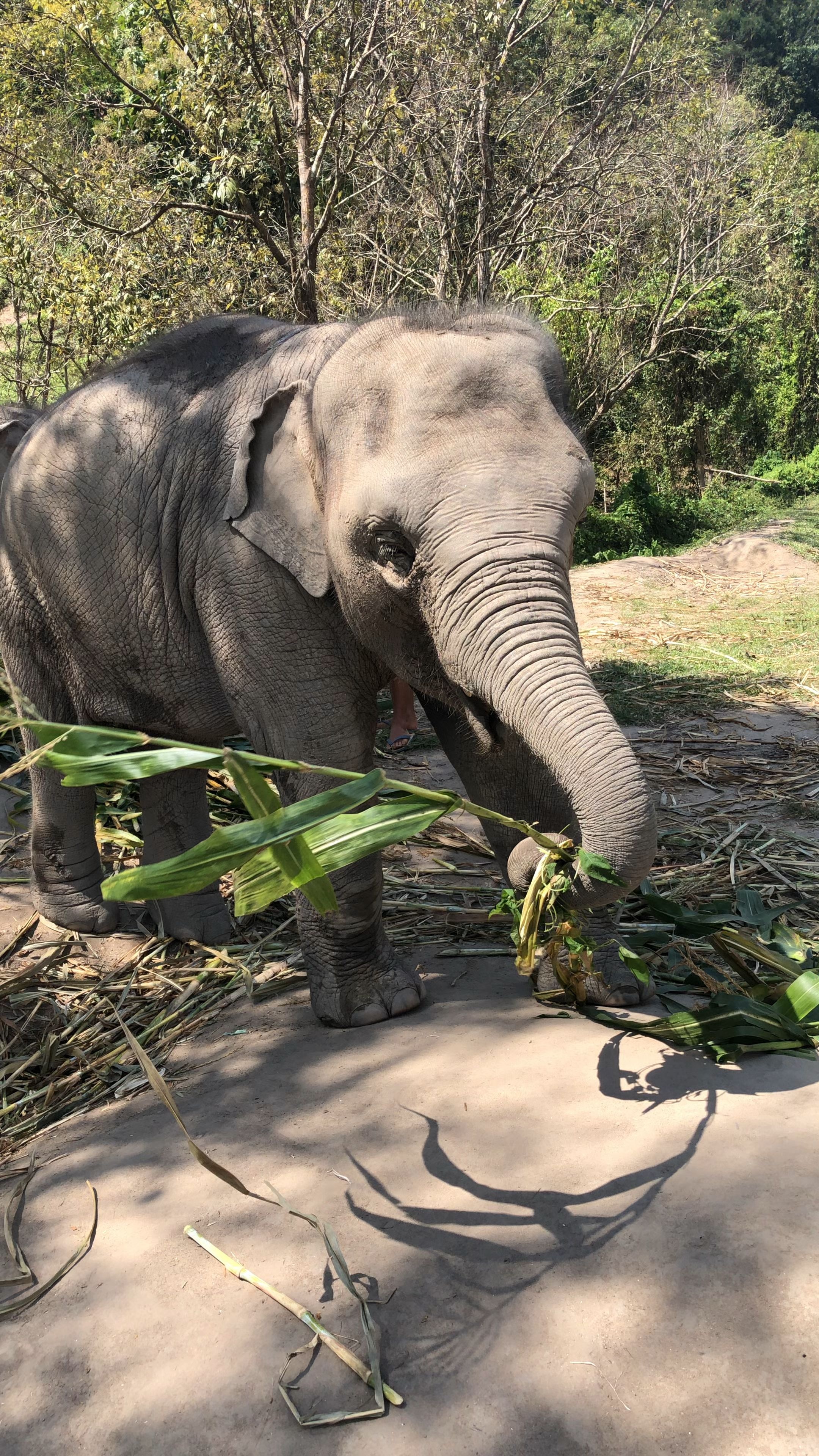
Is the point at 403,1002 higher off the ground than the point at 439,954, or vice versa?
the point at 403,1002

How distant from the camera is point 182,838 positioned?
16.9 ft

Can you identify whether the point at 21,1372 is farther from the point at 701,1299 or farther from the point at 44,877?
the point at 44,877

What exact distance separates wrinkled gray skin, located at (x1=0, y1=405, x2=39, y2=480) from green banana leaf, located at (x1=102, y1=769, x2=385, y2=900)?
3.52m

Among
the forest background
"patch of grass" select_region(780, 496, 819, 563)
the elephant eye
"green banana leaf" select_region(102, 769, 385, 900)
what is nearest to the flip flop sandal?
the forest background

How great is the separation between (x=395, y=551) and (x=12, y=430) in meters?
2.61

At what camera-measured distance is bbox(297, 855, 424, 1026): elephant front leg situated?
3910 mm

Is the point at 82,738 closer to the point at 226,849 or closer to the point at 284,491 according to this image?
the point at 226,849

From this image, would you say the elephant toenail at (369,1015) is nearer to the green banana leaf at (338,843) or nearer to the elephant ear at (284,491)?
the elephant ear at (284,491)

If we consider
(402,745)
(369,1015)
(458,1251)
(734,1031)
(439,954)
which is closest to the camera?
(458,1251)

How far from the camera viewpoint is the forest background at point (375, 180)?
29.8 feet

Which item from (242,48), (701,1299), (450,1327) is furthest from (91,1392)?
(242,48)

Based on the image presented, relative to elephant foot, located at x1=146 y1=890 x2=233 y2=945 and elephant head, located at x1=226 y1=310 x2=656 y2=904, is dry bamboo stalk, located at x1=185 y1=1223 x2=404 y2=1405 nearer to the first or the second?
elephant head, located at x1=226 y1=310 x2=656 y2=904

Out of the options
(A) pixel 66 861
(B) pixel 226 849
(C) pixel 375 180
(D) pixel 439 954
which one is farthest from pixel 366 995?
(C) pixel 375 180

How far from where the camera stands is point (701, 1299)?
224cm
